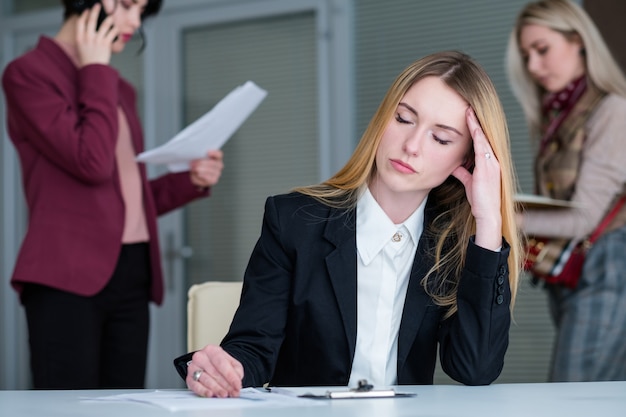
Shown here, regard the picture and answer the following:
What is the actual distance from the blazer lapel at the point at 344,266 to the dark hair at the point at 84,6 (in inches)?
47.8

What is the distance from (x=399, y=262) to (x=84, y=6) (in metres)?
1.36

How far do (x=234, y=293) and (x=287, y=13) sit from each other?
110 inches

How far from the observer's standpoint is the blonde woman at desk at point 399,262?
169 cm

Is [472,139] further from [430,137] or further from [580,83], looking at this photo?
[580,83]

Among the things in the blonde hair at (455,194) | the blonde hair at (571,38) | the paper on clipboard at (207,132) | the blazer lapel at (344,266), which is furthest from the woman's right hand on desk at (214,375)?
the blonde hair at (571,38)

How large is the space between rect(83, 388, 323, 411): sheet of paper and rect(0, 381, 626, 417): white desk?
2 cm

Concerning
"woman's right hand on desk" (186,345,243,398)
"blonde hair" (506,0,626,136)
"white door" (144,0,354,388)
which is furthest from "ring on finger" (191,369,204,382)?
"white door" (144,0,354,388)

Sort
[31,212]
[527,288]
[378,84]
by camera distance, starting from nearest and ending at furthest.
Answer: [31,212]
[527,288]
[378,84]

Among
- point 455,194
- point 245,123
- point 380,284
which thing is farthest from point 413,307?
point 245,123

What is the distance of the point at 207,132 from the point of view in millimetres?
2754

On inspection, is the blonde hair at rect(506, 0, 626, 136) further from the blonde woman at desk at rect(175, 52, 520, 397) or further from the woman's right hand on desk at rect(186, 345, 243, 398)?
the woman's right hand on desk at rect(186, 345, 243, 398)

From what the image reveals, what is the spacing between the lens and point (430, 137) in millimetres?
1787

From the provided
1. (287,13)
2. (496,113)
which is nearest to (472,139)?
(496,113)

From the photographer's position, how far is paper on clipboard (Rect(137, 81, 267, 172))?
104 inches
